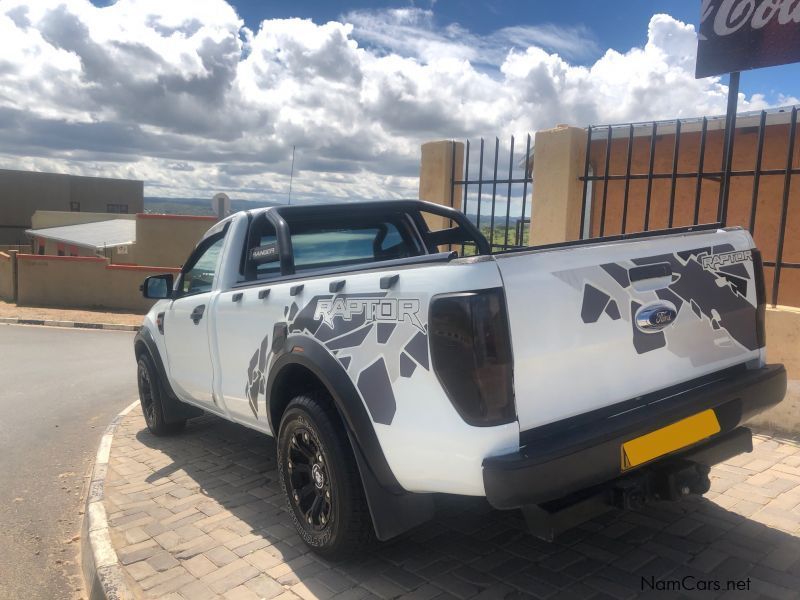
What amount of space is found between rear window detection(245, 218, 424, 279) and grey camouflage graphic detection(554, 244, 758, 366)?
226cm

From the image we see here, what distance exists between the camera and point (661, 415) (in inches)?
104

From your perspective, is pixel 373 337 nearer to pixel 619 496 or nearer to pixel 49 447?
pixel 619 496

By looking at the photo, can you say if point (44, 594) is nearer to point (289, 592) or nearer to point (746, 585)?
point (289, 592)

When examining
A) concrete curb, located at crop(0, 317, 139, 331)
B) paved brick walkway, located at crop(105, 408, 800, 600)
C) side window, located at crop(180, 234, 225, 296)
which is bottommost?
concrete curb, located at crop(0, 317, 139, 331)

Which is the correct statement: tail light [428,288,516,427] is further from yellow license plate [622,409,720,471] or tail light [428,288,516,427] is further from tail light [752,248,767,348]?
tail light [752,248,767,348]

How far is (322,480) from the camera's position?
3.22 meters

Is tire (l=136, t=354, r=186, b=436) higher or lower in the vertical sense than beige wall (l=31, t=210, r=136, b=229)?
lower

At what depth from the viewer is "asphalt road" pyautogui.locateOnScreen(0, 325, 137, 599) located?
147 inches

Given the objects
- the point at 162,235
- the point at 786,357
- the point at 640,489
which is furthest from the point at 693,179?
the point at 162,235

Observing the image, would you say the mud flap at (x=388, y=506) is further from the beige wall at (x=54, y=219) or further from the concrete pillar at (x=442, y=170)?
the beige wall at (x=54, y=219)

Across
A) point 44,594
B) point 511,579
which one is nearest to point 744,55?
point 511,579

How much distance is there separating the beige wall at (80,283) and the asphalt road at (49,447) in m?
6.66

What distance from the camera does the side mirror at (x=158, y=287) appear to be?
516cm

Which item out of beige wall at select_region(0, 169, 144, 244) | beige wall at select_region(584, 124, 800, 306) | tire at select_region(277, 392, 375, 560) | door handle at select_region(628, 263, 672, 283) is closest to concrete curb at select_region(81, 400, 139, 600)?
tire at select_region(277, 392, 375, 560)
